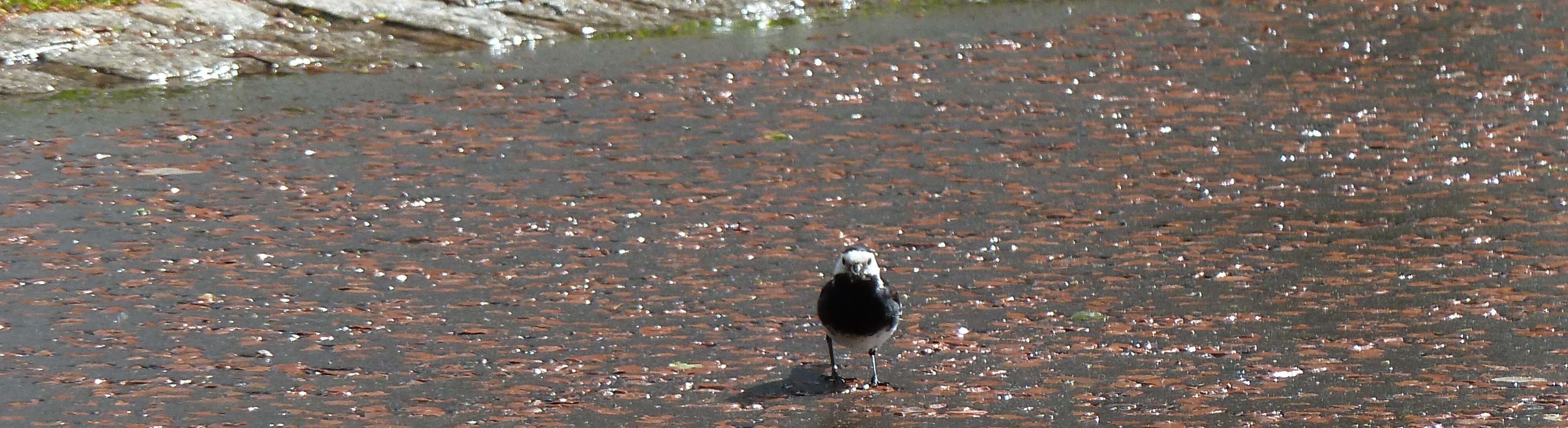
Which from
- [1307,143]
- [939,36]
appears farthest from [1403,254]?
[939,36]

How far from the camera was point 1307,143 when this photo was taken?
8336 mm

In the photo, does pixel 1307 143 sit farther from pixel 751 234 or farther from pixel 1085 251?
pixel 751 234

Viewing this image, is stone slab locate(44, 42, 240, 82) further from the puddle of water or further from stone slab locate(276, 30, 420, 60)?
stone slab locate(276, 30, 420, 60)

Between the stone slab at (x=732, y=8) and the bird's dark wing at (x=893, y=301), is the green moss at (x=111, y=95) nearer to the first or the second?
the stone slab at (x=732, y=8)

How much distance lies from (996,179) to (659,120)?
6.51 ft

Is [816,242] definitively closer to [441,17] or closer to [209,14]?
[441,17]

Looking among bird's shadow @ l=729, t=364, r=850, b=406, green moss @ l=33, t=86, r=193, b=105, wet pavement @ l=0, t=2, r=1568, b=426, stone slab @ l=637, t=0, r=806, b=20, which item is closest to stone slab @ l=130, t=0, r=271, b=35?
green moss @ l=33, t=86, r=193, b=105

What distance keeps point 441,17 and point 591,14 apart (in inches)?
37.1

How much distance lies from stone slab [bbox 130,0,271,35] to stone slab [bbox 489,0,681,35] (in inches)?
60.7

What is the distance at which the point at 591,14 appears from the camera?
11523 millimetres

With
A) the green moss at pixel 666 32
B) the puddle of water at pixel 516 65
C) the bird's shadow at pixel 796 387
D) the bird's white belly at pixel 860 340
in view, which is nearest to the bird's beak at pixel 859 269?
the bird's white belly at pixel 860 340

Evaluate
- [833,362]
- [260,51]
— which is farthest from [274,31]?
[833,362]

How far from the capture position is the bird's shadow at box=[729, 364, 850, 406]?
5.29 metres

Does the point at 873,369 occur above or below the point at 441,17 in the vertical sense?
below
